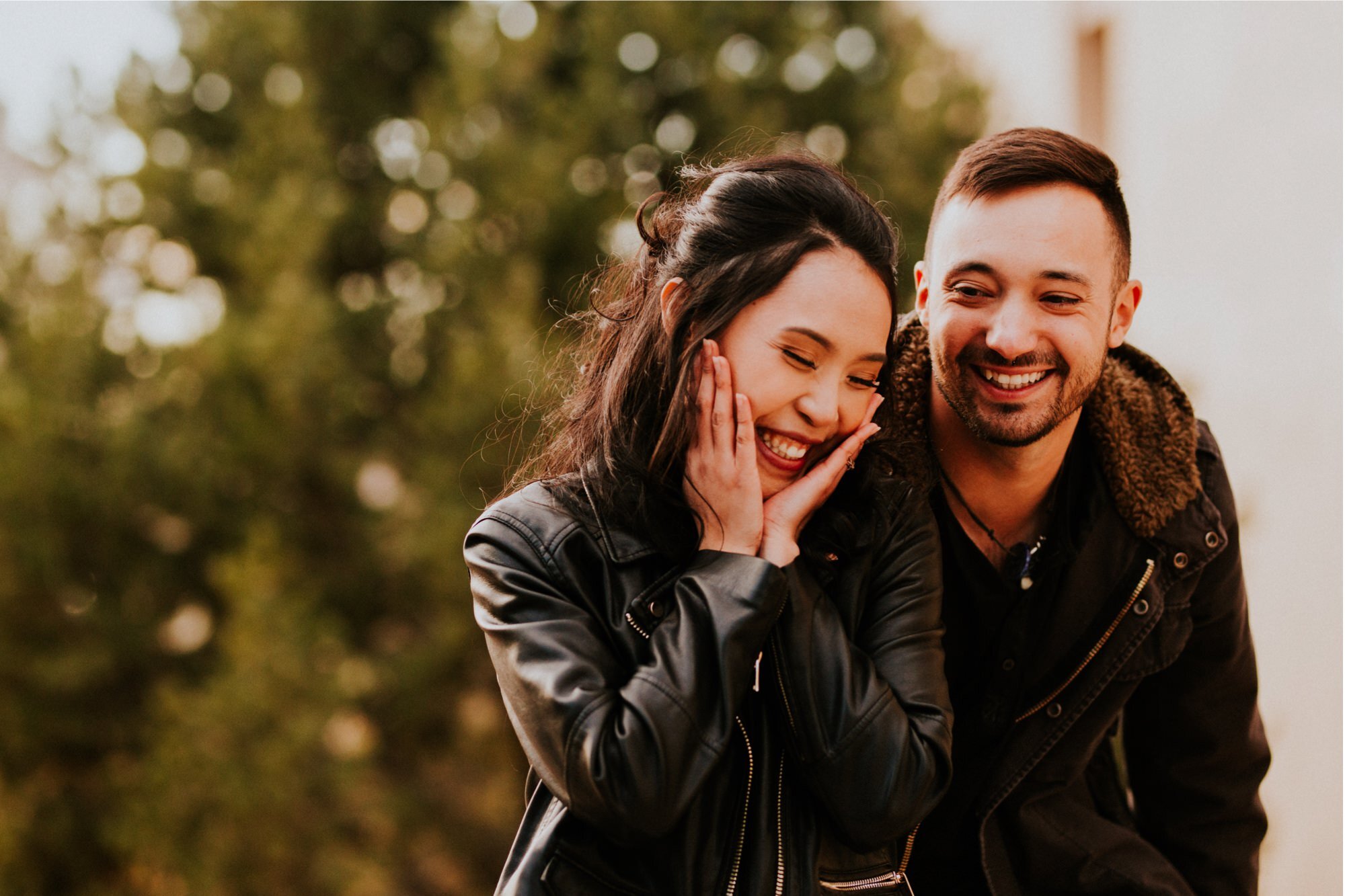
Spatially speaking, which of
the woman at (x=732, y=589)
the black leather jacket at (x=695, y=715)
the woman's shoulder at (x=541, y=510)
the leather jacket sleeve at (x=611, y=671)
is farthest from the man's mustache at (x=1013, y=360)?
the woman's shoulder at (x=541, y=510)

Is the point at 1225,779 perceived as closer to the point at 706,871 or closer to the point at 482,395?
the point at 706,871

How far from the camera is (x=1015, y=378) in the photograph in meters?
2.27

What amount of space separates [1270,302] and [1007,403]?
3229 millimetres

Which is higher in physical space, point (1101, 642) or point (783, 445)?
point (783, 445)

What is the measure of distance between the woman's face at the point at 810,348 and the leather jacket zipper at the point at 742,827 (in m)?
0.47

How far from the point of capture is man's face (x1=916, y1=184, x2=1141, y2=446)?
2.22 meters

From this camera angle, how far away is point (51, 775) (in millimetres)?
6586

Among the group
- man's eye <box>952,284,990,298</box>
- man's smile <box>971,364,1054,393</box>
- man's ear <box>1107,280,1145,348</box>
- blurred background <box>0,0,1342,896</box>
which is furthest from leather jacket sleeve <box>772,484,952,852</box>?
blurred background <box>0,0,1342,896</box>

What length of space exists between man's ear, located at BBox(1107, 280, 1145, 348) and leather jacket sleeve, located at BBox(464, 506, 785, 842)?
3.50ft

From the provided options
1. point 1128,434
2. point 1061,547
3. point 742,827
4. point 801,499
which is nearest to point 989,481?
point 1061,547

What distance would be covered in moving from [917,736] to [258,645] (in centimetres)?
478

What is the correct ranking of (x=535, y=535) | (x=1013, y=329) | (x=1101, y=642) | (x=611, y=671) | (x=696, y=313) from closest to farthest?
(x=611, y=671) → (x=535, y=535) → (x=696, y=313) → (x=1013, y=329) → (x=1101, y=642)

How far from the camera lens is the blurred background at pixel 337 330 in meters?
5.97

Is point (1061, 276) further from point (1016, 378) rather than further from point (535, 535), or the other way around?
point (535, 535)
